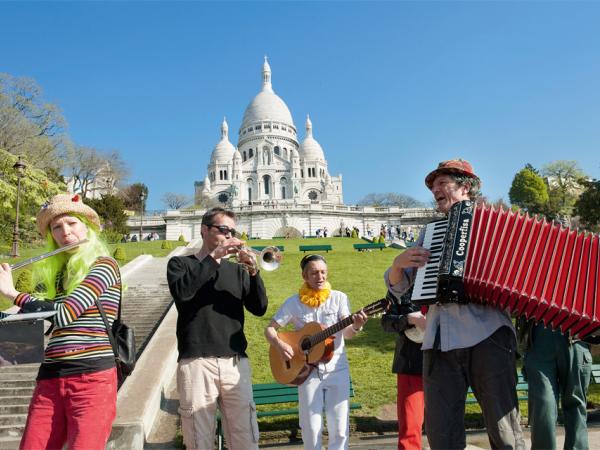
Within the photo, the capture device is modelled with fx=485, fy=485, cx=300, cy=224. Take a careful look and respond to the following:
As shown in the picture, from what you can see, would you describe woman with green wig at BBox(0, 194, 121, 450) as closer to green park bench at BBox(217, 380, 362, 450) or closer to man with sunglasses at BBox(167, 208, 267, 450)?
man with sunglasses at BBox(167, 208, 267, 450)

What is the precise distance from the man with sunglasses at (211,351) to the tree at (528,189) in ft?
216

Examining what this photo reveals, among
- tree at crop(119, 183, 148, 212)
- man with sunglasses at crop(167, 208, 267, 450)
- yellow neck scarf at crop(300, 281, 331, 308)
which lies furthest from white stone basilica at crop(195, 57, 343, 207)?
man with sunglasses at crop(167, 208, 267, 450)

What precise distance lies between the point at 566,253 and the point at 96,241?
10.2 feet

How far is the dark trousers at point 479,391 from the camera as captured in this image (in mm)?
2994

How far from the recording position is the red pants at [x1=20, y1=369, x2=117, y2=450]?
8.96 ft

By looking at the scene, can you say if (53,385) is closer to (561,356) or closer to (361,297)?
(561,356)

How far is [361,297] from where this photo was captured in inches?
535

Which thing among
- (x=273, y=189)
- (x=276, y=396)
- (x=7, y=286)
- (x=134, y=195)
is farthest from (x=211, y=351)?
(x=273, y=189)

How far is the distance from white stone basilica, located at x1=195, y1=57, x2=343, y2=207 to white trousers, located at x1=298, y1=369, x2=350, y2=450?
251 ft

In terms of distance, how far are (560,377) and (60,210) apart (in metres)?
3.83

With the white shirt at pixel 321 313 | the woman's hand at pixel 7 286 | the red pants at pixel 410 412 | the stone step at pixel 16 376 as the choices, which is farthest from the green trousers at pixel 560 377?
the stone step at pixel 16 376

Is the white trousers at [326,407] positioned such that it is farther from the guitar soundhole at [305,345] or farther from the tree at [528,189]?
the tree at [528,189]

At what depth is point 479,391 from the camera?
3.07 meters

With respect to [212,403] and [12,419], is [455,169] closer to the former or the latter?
[212,403]
